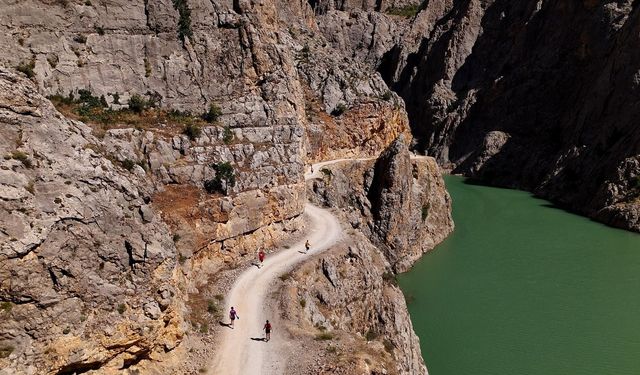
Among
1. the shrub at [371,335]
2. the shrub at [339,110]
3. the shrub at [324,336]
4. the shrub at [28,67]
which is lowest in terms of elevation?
the shrub at [371,335]

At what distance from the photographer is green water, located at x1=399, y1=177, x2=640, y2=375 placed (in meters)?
28.3

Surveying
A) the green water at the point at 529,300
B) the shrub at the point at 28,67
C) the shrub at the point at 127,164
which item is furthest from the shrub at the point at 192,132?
the green water at the point at 529,300

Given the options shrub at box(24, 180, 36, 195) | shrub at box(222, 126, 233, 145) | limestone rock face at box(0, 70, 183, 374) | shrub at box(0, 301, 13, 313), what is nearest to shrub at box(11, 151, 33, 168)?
limestone rock face at box(0, 70, 183, 374)

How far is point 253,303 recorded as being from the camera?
22.6m

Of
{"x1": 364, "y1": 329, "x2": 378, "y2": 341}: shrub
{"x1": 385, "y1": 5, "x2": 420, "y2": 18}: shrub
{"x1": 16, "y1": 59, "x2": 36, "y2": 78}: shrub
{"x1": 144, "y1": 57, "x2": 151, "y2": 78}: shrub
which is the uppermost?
{"x1": 385, "y1": 5, "x2": 420, "y2": 18}: shrub

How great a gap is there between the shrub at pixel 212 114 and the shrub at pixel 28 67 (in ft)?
30.2

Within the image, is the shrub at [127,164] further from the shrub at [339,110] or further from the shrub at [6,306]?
the shrub at [339,110]

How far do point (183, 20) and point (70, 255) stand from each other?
65.5 ft

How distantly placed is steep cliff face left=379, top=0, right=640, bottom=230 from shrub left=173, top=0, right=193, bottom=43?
181 ft

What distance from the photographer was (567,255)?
47062 mm

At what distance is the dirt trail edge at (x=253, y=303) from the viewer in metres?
18.5

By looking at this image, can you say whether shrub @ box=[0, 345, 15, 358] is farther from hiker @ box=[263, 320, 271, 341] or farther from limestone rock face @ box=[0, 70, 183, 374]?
hiker @ box=[263, 320, 271, 341]

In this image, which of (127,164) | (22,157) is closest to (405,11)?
(127,164)

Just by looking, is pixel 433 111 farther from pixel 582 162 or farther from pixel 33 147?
pixel 33 147
